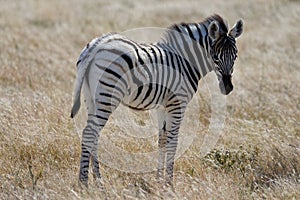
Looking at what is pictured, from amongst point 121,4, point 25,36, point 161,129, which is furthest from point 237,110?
point 121,4

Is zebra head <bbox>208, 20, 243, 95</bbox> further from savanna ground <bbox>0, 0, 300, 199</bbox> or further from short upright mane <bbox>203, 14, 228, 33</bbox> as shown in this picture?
savanna ground <bbox>0, 0, 300, 199</bbox>

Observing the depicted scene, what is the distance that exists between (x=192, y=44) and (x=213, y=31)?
36cm

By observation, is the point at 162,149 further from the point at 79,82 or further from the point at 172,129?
the point at 79,82

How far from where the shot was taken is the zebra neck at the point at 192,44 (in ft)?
22.1

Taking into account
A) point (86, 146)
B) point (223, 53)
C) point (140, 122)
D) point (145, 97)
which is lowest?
point (140, 122)

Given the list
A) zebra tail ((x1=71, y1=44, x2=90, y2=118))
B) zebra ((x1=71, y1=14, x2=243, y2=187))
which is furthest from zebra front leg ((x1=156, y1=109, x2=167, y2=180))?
zebra tail ((x1=71, y1=44, x2=90, y2=118))

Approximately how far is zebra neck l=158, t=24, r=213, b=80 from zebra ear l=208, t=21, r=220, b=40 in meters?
0.20

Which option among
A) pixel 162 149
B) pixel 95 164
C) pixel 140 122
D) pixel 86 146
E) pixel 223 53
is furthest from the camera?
pixel 140 122

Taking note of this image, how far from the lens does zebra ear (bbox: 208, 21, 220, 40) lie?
21.4 ft

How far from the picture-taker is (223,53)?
21.6 feet

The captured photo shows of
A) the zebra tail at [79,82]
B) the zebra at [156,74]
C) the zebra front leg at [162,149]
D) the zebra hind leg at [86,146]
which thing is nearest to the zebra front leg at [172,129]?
the zebra at [156,74]

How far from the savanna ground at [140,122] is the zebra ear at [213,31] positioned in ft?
4.87

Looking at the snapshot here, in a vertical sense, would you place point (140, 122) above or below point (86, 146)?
below

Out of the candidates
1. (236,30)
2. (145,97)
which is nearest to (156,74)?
(145,97)
